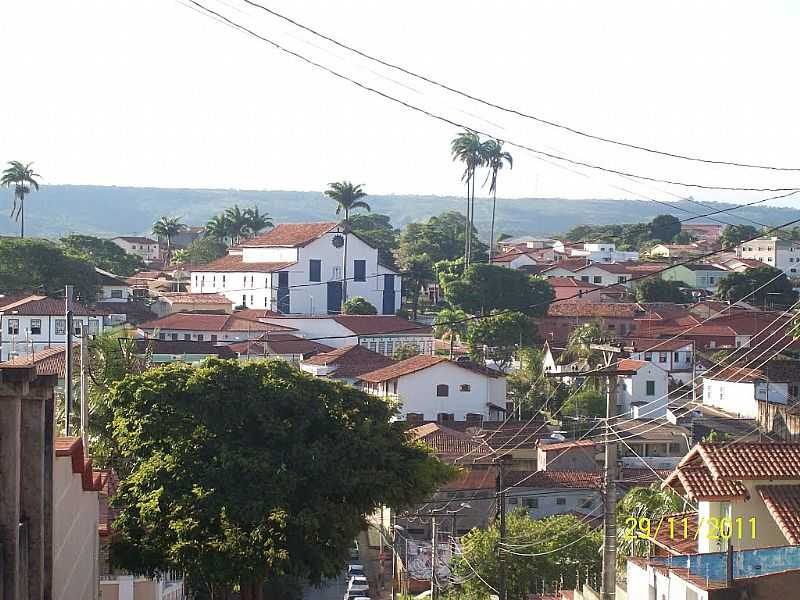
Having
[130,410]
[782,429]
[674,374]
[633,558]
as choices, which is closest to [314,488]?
[130,410]

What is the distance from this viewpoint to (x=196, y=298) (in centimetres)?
9162

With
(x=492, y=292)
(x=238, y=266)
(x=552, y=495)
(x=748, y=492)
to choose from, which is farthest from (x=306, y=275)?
(x=748, y=492)

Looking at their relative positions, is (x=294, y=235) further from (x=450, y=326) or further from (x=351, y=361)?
(x=351, y=361)

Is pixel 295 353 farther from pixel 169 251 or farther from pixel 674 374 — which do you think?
pixel 169 251

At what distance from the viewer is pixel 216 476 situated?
907 inches

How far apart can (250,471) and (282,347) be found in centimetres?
4974

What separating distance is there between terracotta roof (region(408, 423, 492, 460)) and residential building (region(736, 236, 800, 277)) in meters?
93.3

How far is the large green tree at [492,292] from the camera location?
88500 mm

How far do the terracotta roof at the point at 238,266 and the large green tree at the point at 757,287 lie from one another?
29.9 m

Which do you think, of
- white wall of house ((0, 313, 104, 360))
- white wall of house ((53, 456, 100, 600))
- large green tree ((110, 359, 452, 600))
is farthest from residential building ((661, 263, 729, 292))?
white wall of house ((53, 456, 100, 600))

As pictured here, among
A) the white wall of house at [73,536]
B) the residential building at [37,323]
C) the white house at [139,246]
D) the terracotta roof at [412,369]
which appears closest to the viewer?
the white wall of house at [73,536]

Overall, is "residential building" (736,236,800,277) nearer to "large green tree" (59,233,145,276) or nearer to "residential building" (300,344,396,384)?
"large green tree" (59,233,145,276)

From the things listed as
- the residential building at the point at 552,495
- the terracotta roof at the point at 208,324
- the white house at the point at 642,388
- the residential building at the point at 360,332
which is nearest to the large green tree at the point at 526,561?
the residential building at the point at 552,495

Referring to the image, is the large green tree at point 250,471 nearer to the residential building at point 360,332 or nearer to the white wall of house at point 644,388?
the white wall of house at point 644,388
